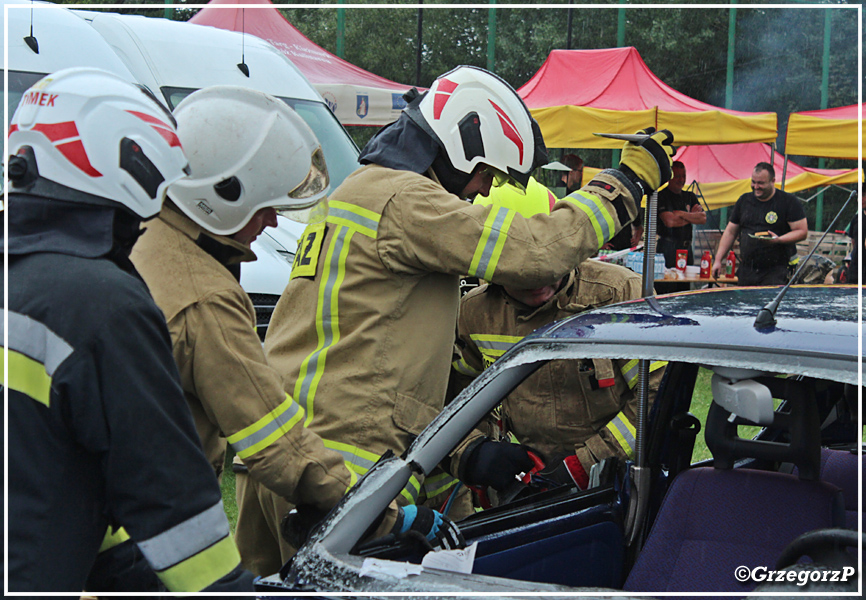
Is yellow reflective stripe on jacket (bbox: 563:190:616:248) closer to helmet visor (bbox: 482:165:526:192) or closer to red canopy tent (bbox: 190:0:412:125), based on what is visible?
helmet visor (bbox: 482:165:526:192)

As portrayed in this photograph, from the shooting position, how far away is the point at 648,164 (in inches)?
103

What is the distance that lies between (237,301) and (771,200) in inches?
328

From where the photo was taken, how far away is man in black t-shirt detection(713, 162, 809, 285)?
8.99 meters

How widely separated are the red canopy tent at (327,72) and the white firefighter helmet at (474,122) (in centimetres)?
599

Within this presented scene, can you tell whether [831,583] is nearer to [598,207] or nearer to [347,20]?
[598,207]

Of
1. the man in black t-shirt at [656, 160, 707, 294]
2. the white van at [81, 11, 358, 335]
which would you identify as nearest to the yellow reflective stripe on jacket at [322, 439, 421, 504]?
the white van at [81, 11, 358, 335]

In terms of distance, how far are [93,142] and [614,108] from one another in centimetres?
1075

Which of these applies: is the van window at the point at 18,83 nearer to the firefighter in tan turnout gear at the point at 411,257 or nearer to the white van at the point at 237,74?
the white van at the point at 237,74

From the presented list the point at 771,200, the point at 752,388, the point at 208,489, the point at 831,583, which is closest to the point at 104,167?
the point at 208,489

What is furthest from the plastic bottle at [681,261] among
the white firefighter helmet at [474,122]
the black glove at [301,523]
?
the black glove at [301,523]

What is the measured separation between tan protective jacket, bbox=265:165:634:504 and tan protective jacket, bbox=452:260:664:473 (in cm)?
61

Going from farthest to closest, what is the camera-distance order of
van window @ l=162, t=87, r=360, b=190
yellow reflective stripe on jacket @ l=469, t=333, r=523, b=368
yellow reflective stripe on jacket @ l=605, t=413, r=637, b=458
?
van window @ l=162, t=87, r=360, b=190 → yellow reflective stripe on jacket @ l=469, t=333, r=523, b=368 → yellow reflective stripe on jacket @ l=605, t=413, r=637, b=458

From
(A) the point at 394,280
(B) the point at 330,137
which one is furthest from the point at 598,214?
(B) the point at 330,137

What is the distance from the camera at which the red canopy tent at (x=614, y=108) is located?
1112 centimetres
